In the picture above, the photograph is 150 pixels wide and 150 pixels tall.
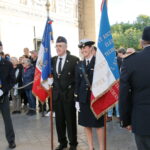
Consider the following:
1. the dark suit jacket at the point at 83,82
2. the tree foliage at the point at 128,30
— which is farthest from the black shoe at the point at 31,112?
the tree foliage at the point at 128,30

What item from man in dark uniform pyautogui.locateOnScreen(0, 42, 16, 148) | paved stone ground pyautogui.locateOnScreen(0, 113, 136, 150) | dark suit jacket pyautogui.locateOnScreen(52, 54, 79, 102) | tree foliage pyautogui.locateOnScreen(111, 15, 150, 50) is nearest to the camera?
dark suit jacket pyautogui.locateOnScreen(52, 54, 79, 102)

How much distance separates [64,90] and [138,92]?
2.23 metres

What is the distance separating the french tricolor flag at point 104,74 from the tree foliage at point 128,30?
74635 mm

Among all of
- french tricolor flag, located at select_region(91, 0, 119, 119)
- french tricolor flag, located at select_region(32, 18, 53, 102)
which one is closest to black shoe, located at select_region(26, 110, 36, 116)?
french tricolor flag, located at select_region(32, 18, 53, 102)

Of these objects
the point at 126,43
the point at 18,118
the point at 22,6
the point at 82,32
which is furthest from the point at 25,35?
the point at 126,43

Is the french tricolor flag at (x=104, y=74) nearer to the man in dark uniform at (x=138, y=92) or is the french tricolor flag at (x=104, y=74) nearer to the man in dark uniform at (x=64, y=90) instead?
the man in dark uniform at (x=64, y=90)

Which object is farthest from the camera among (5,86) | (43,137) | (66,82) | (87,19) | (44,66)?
(87,19)

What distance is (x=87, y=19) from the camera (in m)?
21.7

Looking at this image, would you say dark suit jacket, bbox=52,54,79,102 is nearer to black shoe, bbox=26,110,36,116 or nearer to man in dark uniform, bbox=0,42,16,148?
man in dark uniform, bbox=0,42,16,148

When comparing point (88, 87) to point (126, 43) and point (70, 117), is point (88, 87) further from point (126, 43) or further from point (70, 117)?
point (126, 43)

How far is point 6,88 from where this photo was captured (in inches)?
207

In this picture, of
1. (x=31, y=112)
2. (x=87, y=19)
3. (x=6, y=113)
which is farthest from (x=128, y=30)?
(x=6, y=113)

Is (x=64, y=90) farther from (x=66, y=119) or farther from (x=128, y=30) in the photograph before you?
(x=128, y=30)

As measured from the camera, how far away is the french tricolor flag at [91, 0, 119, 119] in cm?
435
